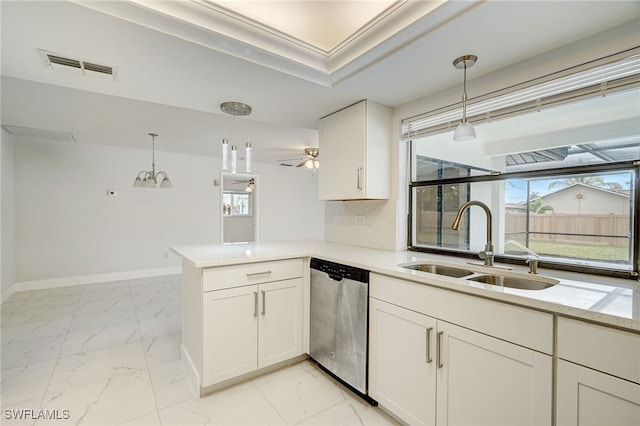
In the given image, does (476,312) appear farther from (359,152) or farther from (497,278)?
(359,152)

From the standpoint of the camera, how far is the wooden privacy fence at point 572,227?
146 centimetres

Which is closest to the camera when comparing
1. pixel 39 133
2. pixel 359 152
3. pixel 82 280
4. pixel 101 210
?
pixel 359 152

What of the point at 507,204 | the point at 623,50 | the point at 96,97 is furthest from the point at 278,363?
the point at 96,97

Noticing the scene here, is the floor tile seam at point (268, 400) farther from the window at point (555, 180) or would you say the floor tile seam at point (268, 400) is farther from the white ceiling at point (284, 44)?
the white ceiling at point (284, 44)

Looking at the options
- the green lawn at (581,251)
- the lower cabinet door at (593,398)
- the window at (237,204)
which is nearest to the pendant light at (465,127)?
the green lawn at (581,251)

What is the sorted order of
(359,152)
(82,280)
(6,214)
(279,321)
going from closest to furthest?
1. (279,321)
2. (359,152)
3. (6,214)
4. (82,280)

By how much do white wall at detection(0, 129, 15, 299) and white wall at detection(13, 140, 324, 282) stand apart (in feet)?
0.53

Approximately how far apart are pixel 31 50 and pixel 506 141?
2.95m

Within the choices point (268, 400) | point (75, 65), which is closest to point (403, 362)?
point (268, 400)

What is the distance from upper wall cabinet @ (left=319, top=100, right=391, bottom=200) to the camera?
2.30 m

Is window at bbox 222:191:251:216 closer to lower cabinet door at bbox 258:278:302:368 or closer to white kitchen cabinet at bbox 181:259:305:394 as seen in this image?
white kitchen cabinet at bbox 181:259:305:394

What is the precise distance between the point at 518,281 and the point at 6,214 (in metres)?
5.89

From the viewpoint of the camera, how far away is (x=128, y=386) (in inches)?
78.6

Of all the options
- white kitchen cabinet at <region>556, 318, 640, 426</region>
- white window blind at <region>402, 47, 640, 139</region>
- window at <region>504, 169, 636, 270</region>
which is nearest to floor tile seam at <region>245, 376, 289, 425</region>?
white kitchen cabinet at <region>556, 318, 640, 426</region>
